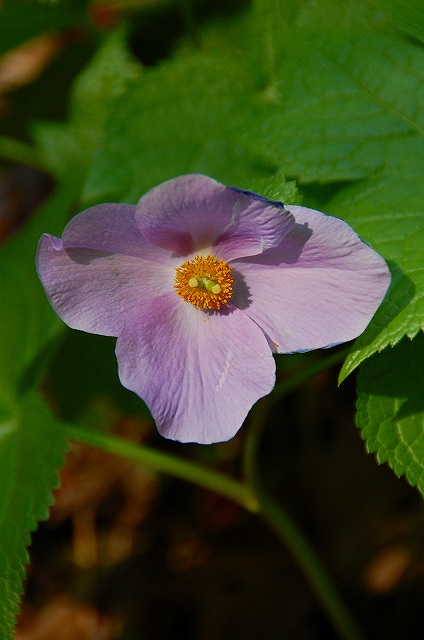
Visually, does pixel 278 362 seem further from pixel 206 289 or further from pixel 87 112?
pixel 87 112

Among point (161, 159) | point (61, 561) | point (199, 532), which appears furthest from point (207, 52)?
point (61, 561)

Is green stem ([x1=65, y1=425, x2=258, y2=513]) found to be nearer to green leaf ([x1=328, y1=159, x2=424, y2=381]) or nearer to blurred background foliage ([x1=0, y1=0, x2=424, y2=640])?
blurred background foliage ([x1=0, y1=0, x2=424, y2=640])

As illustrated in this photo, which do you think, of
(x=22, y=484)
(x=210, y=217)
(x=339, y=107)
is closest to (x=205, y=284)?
(x=210, y=217)

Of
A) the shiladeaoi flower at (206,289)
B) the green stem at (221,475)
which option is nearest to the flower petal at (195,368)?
the shiladeaoi flower at (206,289)

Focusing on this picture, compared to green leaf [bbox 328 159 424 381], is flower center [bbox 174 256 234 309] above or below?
below

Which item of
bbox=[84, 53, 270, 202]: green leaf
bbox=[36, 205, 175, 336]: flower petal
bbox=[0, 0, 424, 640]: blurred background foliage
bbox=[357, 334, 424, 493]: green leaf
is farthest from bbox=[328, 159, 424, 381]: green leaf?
bbox=[84, 53, 270, 202]: green leaf

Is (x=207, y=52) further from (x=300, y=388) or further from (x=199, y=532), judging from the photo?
(x=199, y=532)

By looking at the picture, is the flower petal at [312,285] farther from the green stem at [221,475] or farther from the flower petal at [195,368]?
the green stem at [221,475]
